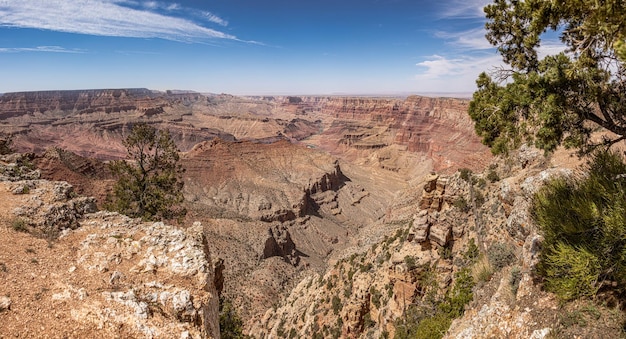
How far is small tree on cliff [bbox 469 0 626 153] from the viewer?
21.2 feet

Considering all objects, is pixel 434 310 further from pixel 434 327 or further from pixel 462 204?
pixel 462 204

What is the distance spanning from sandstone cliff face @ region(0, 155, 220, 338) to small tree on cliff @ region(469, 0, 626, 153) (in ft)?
29.9

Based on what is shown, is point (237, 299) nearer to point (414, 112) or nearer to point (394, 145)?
point (394, 145)

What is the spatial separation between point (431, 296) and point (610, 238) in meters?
10.7

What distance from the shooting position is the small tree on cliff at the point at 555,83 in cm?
646

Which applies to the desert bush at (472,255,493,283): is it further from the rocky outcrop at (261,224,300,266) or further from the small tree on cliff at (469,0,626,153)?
the rocky outcrop at (261,224,300,266)

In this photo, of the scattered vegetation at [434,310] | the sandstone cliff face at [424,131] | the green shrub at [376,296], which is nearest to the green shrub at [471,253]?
the scattered vegetation at [434,310]

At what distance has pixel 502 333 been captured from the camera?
810 centimetres

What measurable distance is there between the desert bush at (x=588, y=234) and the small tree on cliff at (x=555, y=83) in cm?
103

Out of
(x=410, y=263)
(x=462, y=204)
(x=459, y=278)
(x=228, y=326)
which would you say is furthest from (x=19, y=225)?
(x=462, y=204)

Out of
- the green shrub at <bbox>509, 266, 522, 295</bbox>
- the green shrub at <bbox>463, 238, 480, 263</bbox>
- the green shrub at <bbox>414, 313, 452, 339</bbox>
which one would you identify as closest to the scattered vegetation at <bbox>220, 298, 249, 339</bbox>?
the green shrub at <bbox>414, 313, 452, 339</bbox>

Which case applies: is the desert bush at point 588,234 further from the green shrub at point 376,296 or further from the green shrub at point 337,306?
the green shrub at point 337,306

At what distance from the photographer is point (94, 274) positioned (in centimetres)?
848

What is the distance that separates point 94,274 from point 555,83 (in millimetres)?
12059
